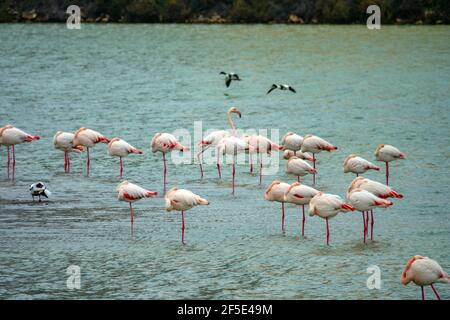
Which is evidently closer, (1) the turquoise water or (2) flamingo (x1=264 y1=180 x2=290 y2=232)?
(1) the turquoise water

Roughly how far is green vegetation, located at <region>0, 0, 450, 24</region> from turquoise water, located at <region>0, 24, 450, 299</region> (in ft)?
81.3

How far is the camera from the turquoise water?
1039cm

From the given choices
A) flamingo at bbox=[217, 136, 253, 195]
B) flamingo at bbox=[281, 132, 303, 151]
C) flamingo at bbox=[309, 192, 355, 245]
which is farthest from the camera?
flamingo at bbox=[281, 132, 303, 151]

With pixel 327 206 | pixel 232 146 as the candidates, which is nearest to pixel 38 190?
pixel 232 146

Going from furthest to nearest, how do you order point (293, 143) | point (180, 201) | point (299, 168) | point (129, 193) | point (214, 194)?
point (293, 143), point (214, 194), point (299, 168), point (129, 193), point (180, 201)

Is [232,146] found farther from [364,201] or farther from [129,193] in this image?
[364,201]

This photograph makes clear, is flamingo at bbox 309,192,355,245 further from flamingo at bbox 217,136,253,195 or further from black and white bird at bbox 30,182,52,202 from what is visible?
black and white bird at bbox 30,182,52,202

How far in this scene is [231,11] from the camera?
2640 inches

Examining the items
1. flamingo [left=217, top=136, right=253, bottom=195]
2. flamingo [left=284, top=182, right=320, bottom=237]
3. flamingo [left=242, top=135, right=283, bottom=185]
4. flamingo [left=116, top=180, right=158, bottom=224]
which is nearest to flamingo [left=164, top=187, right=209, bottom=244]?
flamingo [left=116, top=180, right=158, bottom=224]

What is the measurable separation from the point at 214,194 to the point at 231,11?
53994 mm

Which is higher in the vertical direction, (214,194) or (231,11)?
(231,11)

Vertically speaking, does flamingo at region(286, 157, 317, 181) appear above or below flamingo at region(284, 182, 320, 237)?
above

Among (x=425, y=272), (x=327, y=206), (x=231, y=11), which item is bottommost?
(x=425, y=272)

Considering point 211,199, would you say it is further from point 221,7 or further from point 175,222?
point 221,7
